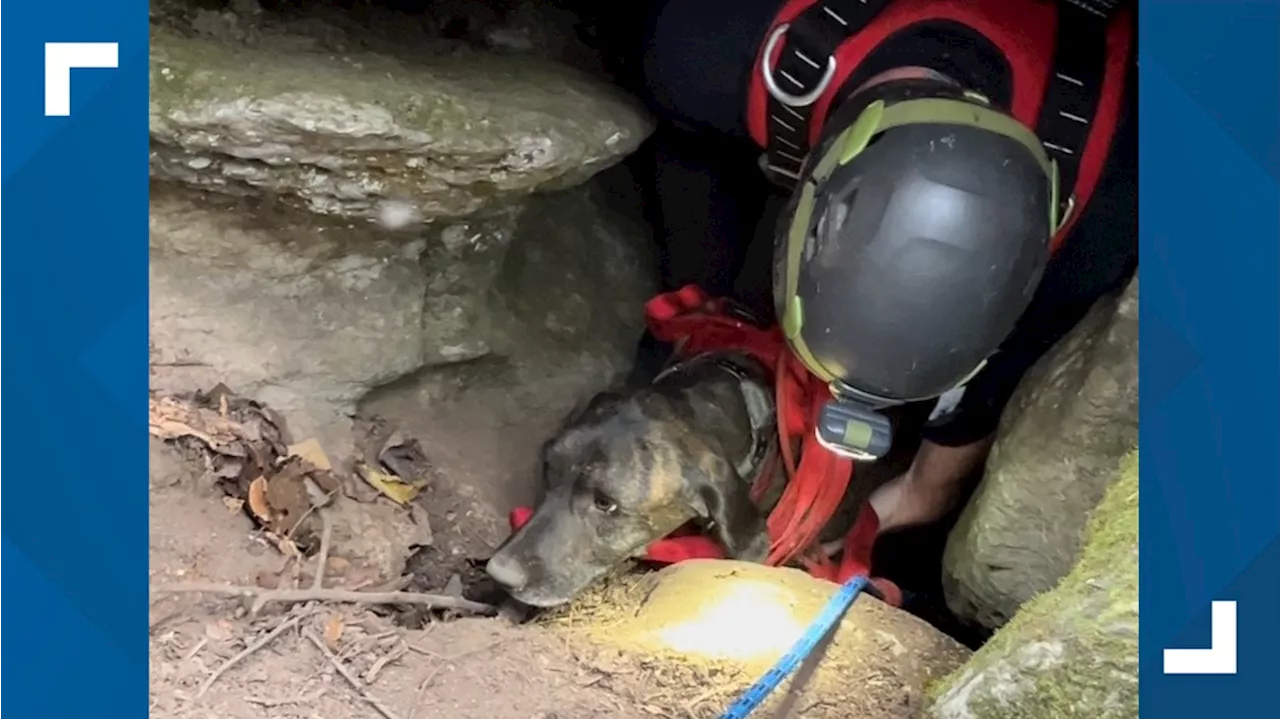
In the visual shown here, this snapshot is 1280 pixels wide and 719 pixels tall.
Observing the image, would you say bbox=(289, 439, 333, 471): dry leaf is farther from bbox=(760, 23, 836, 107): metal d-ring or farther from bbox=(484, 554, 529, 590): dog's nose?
bbox=(760, 23, 836, 107): metal d-ring

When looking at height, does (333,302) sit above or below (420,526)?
above

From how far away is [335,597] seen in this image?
1.32 m

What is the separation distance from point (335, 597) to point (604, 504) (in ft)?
1.24

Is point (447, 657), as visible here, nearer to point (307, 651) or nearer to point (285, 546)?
point (307, 651)

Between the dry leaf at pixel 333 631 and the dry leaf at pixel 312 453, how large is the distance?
247 millimetres

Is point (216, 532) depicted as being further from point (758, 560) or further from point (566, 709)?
point (758, 560)

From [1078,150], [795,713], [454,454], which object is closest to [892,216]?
[1078,150]

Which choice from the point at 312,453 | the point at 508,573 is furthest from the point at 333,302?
the point at 508,573

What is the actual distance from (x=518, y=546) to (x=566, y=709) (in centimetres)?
33

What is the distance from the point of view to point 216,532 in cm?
132

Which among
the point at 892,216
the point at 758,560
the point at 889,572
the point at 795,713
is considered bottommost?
the point at 889,572

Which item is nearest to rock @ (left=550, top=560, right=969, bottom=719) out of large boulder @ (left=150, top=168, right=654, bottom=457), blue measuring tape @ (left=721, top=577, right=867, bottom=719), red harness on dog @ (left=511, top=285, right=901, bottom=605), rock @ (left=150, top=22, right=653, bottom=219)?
blue measuring tape @ (left=721, top=577, right=867, bottom=719)

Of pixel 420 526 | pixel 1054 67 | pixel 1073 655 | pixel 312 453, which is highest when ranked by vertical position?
pixel 1054 67

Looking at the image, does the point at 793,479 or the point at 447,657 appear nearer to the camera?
the point at 447,657
